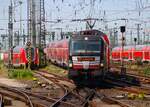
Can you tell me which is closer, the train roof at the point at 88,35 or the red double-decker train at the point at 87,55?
the red double-decker train at the point at 87,55

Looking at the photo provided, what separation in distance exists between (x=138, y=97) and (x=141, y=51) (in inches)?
1834

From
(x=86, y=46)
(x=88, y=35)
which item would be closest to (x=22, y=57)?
(x=88, y=35)

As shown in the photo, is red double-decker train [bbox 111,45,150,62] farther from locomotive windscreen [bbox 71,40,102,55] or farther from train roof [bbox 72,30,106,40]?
locomotive windscreen [bbox 71,40,102,55]

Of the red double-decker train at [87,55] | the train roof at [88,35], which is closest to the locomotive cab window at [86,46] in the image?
the red double-decker train at [87,55]

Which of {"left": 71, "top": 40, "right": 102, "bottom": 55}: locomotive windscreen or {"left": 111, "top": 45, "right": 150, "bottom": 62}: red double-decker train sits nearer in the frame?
{"left": 71, "top": 40, "right": 102, "bottom": 55}: locomotive windscreen

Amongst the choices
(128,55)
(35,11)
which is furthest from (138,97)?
(128,55)

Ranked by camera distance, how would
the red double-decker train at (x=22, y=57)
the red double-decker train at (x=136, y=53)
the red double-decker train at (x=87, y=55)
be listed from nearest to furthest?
the red double-decker train at (x=87, y=55)
the red double-decker train at (x=22, y=57)
the red double-decker train at (x=136, y=53)

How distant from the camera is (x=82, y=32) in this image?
23.9m

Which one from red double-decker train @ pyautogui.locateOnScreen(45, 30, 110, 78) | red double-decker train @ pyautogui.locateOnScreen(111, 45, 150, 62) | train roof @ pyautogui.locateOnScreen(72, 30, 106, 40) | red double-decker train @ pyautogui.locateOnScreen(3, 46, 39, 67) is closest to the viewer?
red double-decker train @ pyautogui.locateOnScreen(45, 30, 110, 78)

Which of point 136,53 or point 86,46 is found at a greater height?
point 86,46

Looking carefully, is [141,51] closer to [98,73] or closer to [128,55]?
[128,55]

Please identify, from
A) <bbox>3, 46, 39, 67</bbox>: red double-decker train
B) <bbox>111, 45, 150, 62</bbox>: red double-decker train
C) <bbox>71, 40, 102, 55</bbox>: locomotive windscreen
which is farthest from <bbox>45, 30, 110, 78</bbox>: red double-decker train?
<bbox>111, 45, 150, 62</bbox>: red double-decker train

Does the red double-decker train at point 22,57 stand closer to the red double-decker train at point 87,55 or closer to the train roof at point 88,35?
the train roof at point 88,35

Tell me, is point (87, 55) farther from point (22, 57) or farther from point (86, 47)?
point (22, 57)
